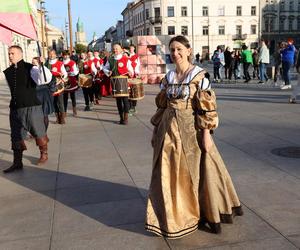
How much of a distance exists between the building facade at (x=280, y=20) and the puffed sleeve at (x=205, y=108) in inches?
3470

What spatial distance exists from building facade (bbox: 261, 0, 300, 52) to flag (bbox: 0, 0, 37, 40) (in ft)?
287

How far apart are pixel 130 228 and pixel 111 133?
4918mm

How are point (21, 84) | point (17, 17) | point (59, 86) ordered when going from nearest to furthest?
point (17, 17) < point (21, 84) < point (59, 86)

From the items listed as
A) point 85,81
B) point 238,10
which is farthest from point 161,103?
point 238,10

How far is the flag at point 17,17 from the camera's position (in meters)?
4.63

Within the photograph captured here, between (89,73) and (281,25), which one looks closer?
(89,73)

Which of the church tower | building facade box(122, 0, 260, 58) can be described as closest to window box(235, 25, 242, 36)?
building facade box(122, 0, 260, 58)

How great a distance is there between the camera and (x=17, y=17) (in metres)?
4.72

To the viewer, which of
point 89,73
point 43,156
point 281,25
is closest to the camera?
point 43,156

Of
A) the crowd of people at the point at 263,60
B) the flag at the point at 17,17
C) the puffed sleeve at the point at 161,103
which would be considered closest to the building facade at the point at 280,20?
the crowd of people at the point at 263,60

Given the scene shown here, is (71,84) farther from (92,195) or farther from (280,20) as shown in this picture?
(280,20)

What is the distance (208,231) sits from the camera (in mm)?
3779

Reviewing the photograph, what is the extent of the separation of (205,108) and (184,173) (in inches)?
23.4

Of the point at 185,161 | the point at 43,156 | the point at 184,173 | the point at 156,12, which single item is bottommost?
the point at 43,156
